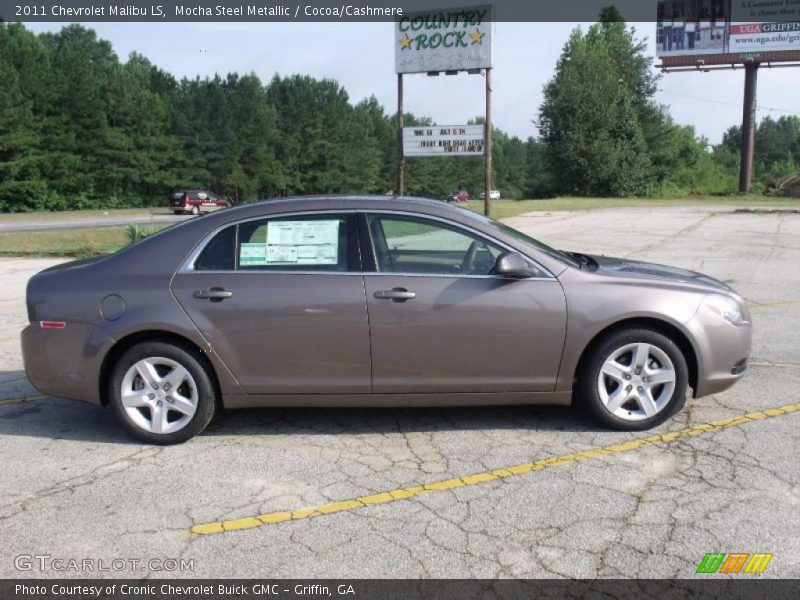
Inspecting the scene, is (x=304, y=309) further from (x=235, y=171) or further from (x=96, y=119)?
(x=235, y=171)

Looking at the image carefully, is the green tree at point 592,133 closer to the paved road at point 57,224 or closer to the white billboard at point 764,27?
the white billboard at point 764,27

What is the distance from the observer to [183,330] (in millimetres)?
4652

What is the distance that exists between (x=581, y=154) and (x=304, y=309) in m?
56.4

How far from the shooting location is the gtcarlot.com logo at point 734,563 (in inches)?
125

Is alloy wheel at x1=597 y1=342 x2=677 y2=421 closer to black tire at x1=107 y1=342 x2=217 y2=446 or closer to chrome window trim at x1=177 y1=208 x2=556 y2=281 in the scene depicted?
chrome window trim at x1=177 y1=208 x2=556 y2=281

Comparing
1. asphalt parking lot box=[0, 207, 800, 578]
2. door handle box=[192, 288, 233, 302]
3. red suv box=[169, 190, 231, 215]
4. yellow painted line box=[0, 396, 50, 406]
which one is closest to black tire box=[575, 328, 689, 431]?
asphalt parking lot box=[0, 207, 800, 578]

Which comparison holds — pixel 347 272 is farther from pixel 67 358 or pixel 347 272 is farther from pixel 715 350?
pixel 715 350

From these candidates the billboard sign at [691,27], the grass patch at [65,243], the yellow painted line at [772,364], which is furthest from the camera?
the billboard sign at [691,27]

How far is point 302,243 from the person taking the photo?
482cm

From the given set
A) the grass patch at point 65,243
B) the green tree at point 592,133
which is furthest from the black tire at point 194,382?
the green tree at point 592,133

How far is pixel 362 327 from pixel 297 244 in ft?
2.37

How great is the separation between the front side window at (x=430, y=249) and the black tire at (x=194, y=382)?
1350 millimetres

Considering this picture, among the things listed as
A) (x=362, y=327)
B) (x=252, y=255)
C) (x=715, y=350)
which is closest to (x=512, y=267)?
(x=362, y=327)

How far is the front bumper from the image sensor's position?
4.73m
